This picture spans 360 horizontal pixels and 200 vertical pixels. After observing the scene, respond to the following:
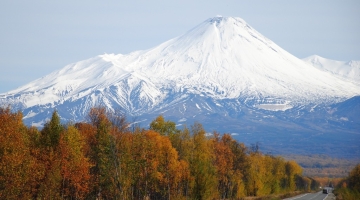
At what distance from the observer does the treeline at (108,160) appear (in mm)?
38031

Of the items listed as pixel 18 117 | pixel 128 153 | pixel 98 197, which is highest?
pixel 18 117

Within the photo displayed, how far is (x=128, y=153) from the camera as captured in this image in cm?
4553

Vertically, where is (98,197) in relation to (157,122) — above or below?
below

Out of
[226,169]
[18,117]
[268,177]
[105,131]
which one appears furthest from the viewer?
[268,177]

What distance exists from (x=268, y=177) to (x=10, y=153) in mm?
56049

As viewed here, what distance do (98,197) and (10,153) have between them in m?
15.6

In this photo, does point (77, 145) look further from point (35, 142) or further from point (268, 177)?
point (268, 177)

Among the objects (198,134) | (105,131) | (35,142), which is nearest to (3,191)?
(35,142)

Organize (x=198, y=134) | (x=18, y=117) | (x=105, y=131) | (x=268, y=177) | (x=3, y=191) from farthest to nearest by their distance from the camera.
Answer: (x=268, y=177) → (x=198, y=134) → (x=105, y=131) → (x=18, y=117) → (x=3, y=191)

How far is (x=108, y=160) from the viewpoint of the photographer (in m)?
42.8

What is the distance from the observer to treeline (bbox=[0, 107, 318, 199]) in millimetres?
38031

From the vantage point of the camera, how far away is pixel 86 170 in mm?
45156

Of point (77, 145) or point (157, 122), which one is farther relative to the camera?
point (157, 122)

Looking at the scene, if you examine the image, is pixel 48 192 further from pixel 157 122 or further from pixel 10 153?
pixel 157 122
